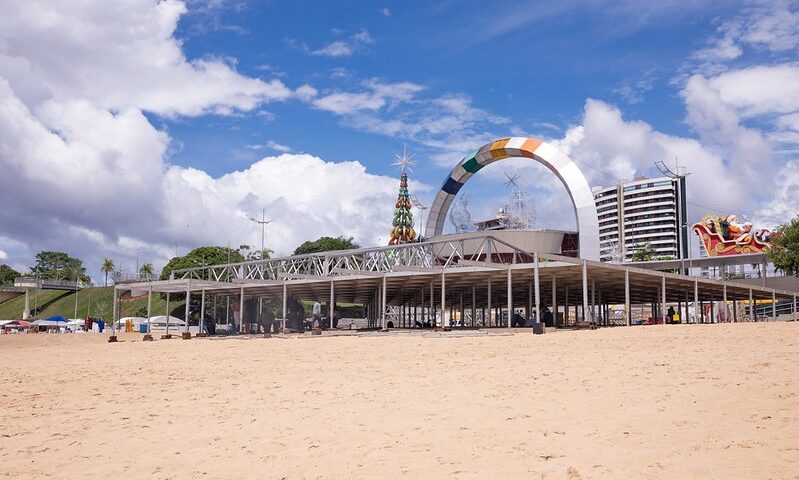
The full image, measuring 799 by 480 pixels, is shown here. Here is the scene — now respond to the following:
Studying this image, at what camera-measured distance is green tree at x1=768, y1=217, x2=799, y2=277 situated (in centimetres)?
5556

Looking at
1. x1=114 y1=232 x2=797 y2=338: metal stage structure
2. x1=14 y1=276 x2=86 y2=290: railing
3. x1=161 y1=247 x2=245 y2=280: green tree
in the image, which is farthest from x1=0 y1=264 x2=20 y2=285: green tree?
x1=114 y1=232 x2=797 y2=338: metal stage structure

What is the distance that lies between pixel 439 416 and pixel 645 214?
169 m

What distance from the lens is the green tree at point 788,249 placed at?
55562 mm

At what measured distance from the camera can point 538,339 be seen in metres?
21.9

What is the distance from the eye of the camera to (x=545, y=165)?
47.2 meters

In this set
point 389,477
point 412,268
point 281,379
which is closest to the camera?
point 389,477

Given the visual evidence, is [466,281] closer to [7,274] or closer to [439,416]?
[439,416]

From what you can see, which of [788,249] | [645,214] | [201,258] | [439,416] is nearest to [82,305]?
[201,258]

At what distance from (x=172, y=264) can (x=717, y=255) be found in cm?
7583

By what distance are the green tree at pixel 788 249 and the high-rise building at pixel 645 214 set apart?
10208 centimetres

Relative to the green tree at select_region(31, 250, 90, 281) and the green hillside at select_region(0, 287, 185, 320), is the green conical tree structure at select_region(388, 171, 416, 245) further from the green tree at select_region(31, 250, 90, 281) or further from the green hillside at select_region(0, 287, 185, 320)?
the green tree at select_region(31, 250, 90, 281)

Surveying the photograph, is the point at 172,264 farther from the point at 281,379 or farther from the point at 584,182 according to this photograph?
the point at 281,379

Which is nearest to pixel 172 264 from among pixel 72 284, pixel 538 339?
pixel 72 284

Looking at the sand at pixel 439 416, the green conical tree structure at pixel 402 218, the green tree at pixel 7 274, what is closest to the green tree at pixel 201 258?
the green conical tree structure at pixel 402 218
